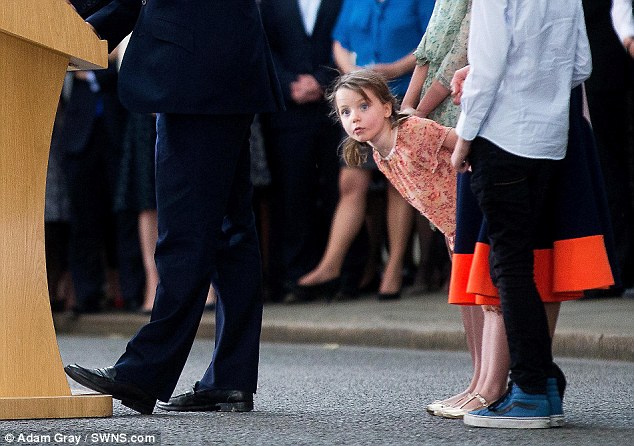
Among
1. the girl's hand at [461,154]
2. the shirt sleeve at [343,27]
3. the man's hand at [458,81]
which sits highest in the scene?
the shirt sleeve at [343,27]

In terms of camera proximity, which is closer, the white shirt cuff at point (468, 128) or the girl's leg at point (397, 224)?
the white shirt cuff at point (468, 128)

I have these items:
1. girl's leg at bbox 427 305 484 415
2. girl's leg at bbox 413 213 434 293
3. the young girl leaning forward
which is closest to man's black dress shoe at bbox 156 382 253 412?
girl's leg at bbox 427 305 484 415

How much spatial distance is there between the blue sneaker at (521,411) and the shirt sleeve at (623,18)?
2742 millimetres

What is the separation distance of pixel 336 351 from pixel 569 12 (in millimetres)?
3557

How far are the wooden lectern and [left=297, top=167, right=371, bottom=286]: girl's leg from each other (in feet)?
14.4

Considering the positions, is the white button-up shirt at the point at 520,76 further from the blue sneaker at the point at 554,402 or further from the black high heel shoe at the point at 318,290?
the black high heel shoe at the point at 318,290

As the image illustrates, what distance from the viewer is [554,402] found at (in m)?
4.34

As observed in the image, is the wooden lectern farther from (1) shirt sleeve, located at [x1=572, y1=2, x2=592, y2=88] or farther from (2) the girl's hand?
(1) shirt sleeve, located at [x1=572, y1=2, x2=592, y2=88]

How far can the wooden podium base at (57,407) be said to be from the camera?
4.38 meters

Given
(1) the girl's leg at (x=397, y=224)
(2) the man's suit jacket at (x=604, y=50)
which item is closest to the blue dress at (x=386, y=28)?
(1) the girl's leg at (x=397, y=224)

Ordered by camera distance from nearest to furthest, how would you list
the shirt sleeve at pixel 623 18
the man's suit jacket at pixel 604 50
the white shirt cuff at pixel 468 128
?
the white shirt cuff at pixel 468 128 → the shirt sleeve at pixel 623 18 → the man's suit jacket at pixel 604 50

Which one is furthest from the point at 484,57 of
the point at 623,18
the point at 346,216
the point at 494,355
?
the point at 346,216

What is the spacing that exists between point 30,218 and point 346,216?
14.8 ft

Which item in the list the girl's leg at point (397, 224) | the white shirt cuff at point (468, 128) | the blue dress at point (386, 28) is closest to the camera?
the white shirt cuff at point (468, 128)
